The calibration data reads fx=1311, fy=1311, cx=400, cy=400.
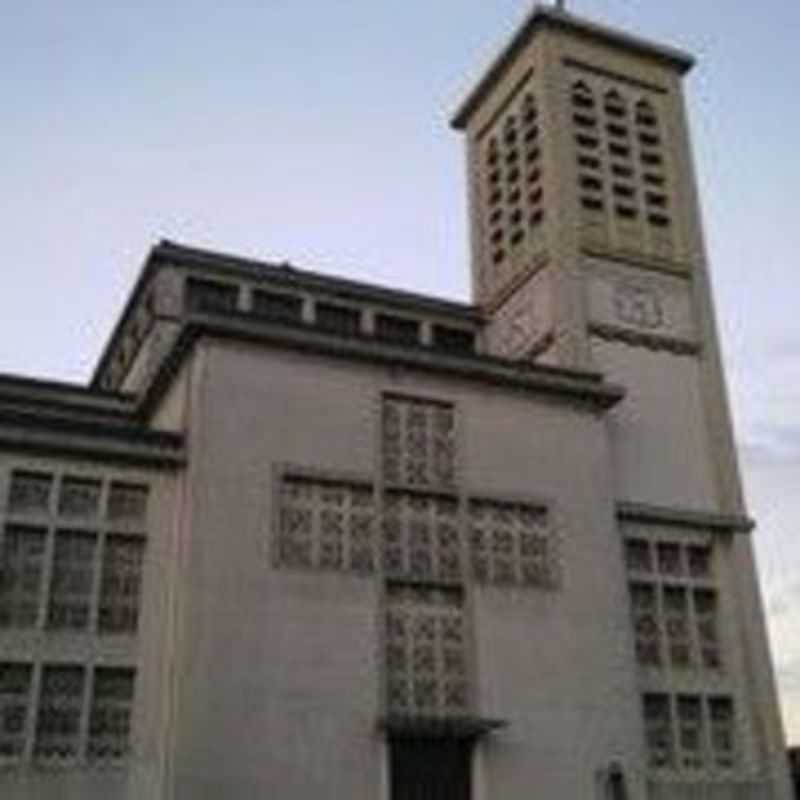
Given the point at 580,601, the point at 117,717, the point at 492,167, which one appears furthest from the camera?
the point at 492,167

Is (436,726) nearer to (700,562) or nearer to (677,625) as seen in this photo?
(677,625)

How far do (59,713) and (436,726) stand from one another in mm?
6556

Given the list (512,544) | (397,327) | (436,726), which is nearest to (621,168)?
(397,327)

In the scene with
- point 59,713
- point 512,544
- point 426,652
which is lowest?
point 59,713

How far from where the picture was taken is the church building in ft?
74.1

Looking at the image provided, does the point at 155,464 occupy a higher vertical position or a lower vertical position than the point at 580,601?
higher

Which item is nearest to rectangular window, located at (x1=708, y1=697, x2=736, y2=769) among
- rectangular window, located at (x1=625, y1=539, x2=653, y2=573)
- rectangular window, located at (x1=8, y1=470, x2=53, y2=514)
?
rectangular window, located at (x1=625, y1=539, x2=653, y2=573)

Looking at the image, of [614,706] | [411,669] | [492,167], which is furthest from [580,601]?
[492,167]

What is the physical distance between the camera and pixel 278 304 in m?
31.4

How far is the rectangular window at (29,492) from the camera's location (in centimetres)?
2352

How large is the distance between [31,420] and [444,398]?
817 centimetres

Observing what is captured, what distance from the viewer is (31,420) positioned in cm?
2397

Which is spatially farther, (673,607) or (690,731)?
(673,607)

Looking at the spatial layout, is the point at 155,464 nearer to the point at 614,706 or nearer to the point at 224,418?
the point at 224,418
